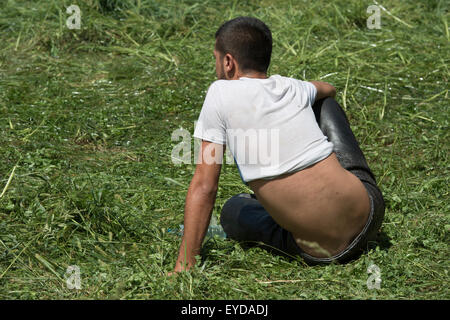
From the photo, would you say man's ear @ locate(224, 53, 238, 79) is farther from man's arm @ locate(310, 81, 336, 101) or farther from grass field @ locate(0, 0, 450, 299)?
grass field @ locate(0, 0, 450, 299)

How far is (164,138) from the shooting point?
492cm

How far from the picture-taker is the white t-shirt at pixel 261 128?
2.91 meters

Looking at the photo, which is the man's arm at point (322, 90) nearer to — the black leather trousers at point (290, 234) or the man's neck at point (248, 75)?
the black leather trousers at point (290, 234)

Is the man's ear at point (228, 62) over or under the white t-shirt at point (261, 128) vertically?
over

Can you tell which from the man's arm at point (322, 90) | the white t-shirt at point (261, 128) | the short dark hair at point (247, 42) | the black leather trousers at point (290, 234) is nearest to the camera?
the white t-shirt at point (261, 128)

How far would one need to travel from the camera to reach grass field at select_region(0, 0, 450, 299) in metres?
3.11

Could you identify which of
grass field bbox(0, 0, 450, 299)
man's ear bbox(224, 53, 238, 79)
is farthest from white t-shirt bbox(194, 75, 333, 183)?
grass field bbox(0, 0, 450, 299)

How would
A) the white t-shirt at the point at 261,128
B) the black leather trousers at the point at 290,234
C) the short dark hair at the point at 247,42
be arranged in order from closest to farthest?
the white t-shirt at the point at 261,128, the short dark hair at the point at 247,42, the black leather trousers at the point at 290,234

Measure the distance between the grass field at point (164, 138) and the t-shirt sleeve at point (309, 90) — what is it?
762 mm

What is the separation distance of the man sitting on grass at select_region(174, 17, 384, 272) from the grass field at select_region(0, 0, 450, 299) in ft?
0.56

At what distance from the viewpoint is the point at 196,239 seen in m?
3.02

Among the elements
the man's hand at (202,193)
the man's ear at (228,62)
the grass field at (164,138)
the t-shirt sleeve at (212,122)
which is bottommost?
the grass field at (164,138)

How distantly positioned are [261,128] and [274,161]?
149 mm

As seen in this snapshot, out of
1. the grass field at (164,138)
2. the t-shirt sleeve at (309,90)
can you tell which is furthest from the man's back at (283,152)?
the grass field at (164,138)
